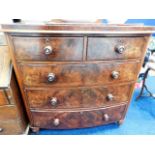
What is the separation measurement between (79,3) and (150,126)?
4.89 ft

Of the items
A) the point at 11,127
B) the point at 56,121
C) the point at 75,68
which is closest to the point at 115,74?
the point at 75,68

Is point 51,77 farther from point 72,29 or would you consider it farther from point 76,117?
point 76,117

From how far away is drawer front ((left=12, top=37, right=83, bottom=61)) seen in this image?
2.93 feet

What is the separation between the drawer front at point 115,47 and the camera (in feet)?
3.08

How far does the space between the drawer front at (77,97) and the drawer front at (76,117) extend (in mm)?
83

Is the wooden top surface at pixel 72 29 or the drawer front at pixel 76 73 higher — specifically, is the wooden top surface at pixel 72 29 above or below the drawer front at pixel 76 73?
above

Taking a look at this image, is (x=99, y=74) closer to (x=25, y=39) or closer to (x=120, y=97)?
(x=120, y=97)

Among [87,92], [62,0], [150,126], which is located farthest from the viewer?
[150,126]

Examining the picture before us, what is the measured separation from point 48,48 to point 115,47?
1.50ft

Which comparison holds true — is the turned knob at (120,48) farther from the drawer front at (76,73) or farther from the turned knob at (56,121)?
the turned knob at (56,121)

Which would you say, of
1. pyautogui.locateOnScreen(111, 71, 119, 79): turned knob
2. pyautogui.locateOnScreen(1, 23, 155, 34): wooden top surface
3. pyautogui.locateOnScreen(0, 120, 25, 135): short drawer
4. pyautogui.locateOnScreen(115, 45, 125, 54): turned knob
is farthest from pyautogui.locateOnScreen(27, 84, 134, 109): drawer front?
pyautogui.locateOnScreen(1, 23, 155, 34): wooden top surface

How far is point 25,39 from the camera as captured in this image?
89 cm

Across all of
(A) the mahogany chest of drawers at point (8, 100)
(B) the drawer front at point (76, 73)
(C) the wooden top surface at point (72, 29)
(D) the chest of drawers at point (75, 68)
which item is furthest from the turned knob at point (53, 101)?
(C) the wooden top surface at point (72, 29)
